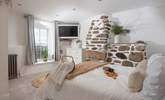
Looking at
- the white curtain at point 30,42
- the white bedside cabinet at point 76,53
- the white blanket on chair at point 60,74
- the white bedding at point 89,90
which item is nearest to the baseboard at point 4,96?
the white bedding at point 89,90

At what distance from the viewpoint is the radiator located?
454cm

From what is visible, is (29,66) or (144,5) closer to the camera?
(144,5)

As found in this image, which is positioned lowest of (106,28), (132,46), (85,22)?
(132,46)

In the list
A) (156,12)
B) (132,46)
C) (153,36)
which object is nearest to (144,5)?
(156,12)

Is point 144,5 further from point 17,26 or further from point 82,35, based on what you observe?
point 17,26

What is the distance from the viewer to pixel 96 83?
1.97 m

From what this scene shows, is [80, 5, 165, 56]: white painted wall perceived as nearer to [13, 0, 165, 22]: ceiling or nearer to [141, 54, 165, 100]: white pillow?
[13, 0, 165, 22]: ceiling

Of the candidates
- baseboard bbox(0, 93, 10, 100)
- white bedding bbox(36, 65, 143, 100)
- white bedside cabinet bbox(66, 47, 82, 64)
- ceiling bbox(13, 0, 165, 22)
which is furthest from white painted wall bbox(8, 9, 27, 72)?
white bedding bbox(36, 65, 143, 100)

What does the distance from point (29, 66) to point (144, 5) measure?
4.48 meters

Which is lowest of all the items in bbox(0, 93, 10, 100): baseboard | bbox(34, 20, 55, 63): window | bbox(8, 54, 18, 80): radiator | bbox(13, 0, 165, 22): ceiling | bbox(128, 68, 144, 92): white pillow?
bbox(0, 93, 10, 100): baseboard

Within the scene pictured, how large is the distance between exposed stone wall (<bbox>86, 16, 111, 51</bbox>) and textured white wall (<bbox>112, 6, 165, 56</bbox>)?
0.67 metres

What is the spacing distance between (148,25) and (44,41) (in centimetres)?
412

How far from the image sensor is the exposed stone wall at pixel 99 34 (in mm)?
5157

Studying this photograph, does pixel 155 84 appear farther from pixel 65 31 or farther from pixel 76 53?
pixel 65 31
